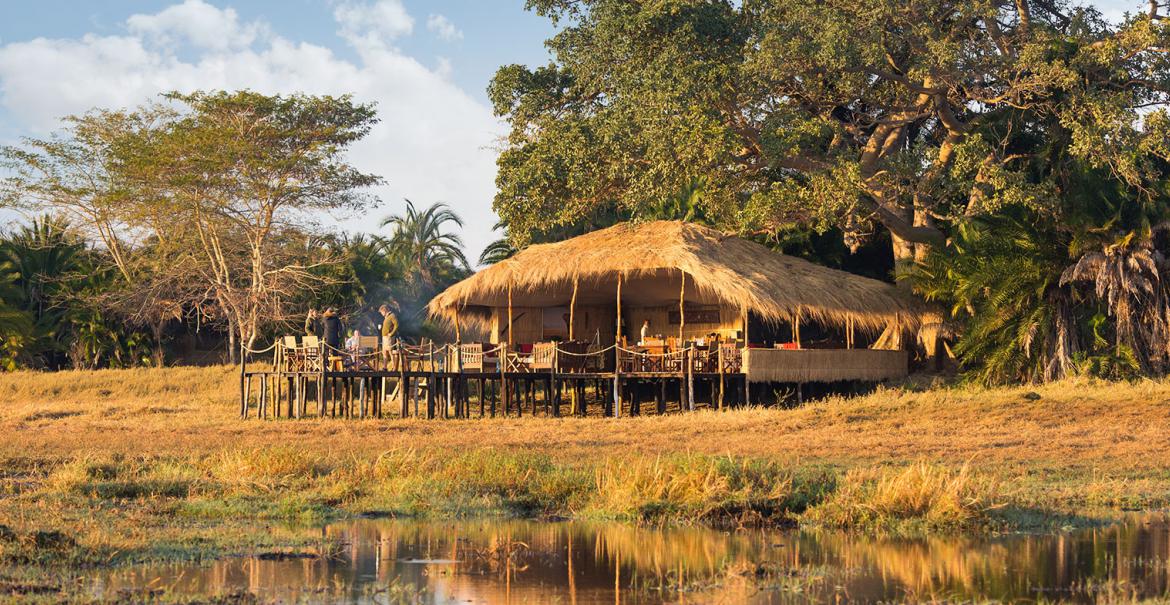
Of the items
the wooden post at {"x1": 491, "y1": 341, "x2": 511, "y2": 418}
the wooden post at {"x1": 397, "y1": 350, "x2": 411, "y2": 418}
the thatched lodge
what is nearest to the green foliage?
the thatched lodge

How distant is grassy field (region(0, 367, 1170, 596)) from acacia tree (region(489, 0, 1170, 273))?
13.1ft

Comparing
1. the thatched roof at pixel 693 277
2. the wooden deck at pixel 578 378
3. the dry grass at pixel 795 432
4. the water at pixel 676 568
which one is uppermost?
the thatched roof at pixel 693 277

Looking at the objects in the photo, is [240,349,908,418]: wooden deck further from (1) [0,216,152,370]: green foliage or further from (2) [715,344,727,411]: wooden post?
(1) [0,216,152,370]: green foliage

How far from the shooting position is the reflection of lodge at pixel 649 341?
2373 cm

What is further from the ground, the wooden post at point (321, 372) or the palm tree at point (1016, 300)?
the palm tree at point (1016, 300)

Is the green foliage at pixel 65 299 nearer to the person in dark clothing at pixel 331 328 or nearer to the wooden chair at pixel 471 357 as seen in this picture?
the person in dark clothing at pixel 331 328

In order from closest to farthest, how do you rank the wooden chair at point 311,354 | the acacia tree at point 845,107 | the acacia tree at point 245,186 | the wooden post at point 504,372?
the acacia tree at point 845,107 → the wooden chair at point 311,354 → the wooden post at point 504,372 → the acacia tree at point 245,186

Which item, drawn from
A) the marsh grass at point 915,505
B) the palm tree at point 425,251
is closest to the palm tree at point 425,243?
the palm tree at point 425,251

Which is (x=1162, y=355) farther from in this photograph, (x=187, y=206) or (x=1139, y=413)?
(x=187, y=206)

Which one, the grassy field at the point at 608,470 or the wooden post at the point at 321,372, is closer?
the grassy field at the point at 608,470

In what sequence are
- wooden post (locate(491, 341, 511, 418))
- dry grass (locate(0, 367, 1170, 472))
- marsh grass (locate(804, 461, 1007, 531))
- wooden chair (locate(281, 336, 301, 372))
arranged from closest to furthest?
1. marsh grass (locate(804, 461, 1007, 531))
2. dry grass (locate(0, 367, 1170, 472))
3. wooden post (locate(491, 341, 511, 418))
4. wooden chair (locate(281, 336, 301, 372))

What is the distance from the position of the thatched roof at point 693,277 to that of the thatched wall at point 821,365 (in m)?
0.64

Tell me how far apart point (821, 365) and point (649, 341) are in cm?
321

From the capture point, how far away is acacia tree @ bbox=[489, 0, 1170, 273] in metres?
22.7
